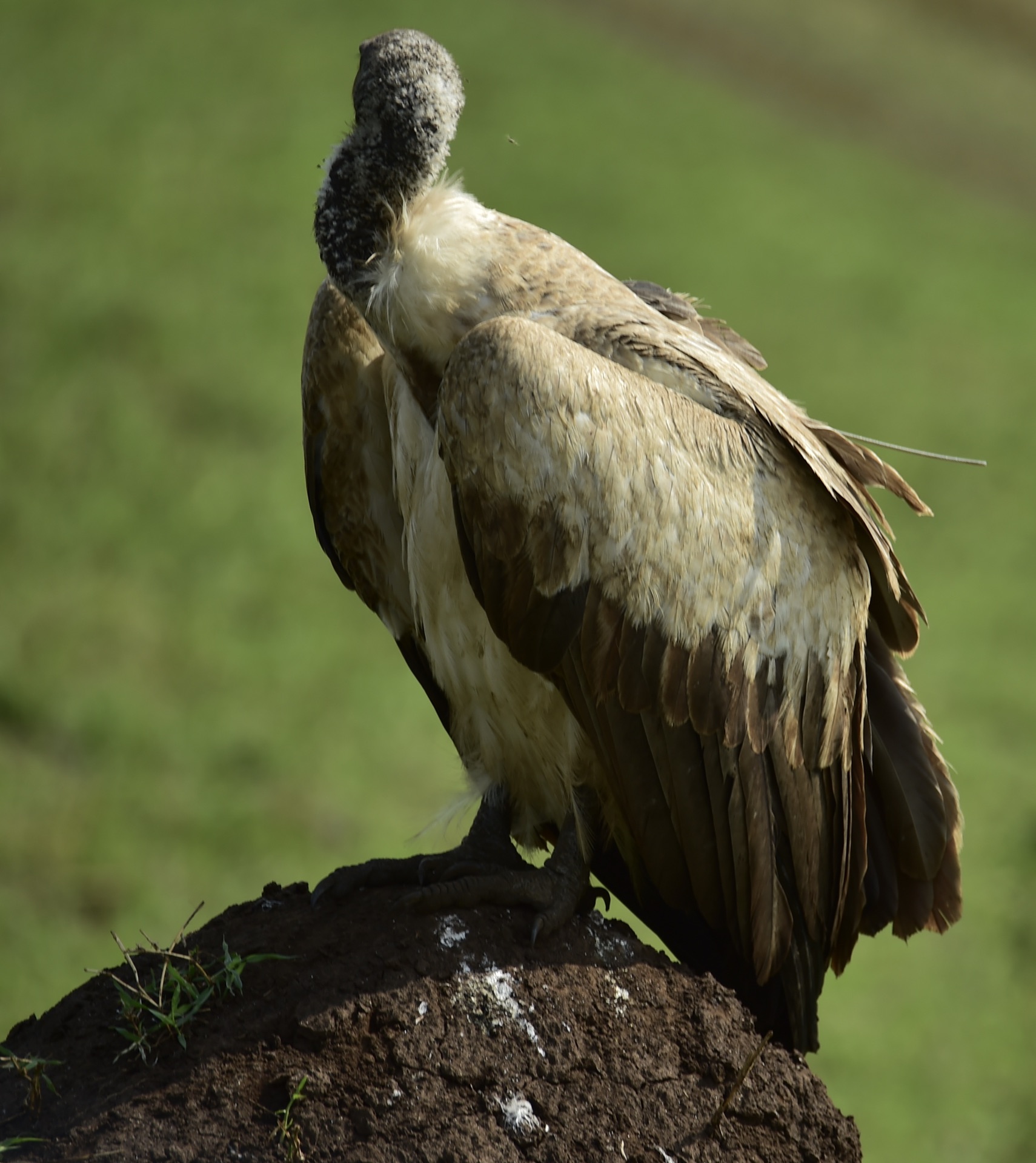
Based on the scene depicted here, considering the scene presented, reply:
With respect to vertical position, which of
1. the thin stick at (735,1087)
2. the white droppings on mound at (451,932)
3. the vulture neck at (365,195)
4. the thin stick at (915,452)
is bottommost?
the thin stick at (735,1087)

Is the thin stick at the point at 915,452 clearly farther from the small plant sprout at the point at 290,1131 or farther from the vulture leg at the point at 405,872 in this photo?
the small plant sprout at the point at 290,1131

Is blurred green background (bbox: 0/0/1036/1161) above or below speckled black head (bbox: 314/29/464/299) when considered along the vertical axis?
above

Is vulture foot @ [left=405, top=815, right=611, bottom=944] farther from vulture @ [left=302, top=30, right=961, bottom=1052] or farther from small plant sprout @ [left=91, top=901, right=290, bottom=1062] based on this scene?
small plant sprout @ [left=91, top=901, right=290, bottom=1062]

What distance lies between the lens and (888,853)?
4430mm

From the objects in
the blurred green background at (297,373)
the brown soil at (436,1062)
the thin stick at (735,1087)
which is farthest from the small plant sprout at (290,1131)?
the blurred green background at (297,373)

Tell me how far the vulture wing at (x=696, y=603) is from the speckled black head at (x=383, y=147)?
61cm

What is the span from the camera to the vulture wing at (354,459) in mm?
4680

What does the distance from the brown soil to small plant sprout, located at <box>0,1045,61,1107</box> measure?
0.07ft

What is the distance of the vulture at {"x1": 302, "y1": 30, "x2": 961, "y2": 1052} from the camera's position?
12.4 ft

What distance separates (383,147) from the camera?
4117mm

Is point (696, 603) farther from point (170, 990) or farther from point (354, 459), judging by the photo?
point (170, 990)

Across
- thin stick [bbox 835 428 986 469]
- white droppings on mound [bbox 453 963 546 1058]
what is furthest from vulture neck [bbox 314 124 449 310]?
white droppings on mound [bbox 453 963 546 1058]

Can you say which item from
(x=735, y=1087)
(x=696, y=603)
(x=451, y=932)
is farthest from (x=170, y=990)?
(x=696, y=603)

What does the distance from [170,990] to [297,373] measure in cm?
1632
